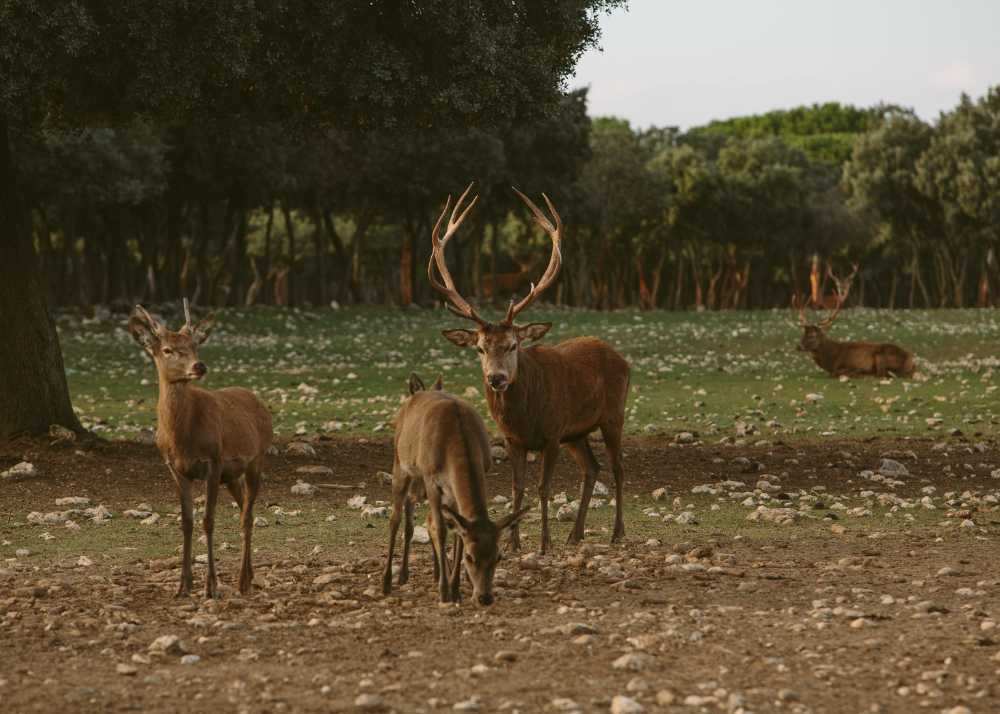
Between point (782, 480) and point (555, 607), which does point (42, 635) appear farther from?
point (782, 480)

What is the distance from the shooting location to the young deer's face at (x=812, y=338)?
2947cm

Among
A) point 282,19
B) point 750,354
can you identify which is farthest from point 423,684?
point 750,354

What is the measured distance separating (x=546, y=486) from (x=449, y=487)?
208 centimetres

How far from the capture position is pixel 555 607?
9539 mm

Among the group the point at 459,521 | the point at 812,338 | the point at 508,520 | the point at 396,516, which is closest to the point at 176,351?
the point at 396,516

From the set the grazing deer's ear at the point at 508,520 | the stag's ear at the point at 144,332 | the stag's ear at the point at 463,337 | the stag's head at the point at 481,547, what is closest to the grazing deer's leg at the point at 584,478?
the stag's ear at the point at 463,337

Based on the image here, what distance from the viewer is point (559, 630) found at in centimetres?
872

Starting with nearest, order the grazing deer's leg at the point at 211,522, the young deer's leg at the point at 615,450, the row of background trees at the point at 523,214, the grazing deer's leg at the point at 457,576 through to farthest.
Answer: the grazing deer's leg at the point at 457,576 < the grazing deer's leg at the point at 211,522 < the young deer's leg at the point at 615,450 < the row of background trees at the point at 523,214

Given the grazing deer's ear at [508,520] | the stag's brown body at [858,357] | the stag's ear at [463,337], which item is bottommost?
the stag's brown body at [858,357]

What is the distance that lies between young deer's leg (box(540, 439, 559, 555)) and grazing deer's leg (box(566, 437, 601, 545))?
1.11 feet

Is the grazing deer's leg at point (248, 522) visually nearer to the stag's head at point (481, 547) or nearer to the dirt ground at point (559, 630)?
the dirt ground at point (559, 630)

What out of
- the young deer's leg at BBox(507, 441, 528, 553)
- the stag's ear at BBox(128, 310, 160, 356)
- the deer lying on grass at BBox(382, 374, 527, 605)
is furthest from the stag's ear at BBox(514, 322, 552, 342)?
the stag's ear at BBox(128, 310, 160, 356)

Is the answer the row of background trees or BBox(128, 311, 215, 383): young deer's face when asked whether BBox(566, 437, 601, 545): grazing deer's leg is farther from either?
the row of background trees

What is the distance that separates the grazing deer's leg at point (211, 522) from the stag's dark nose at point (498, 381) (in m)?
2.41
